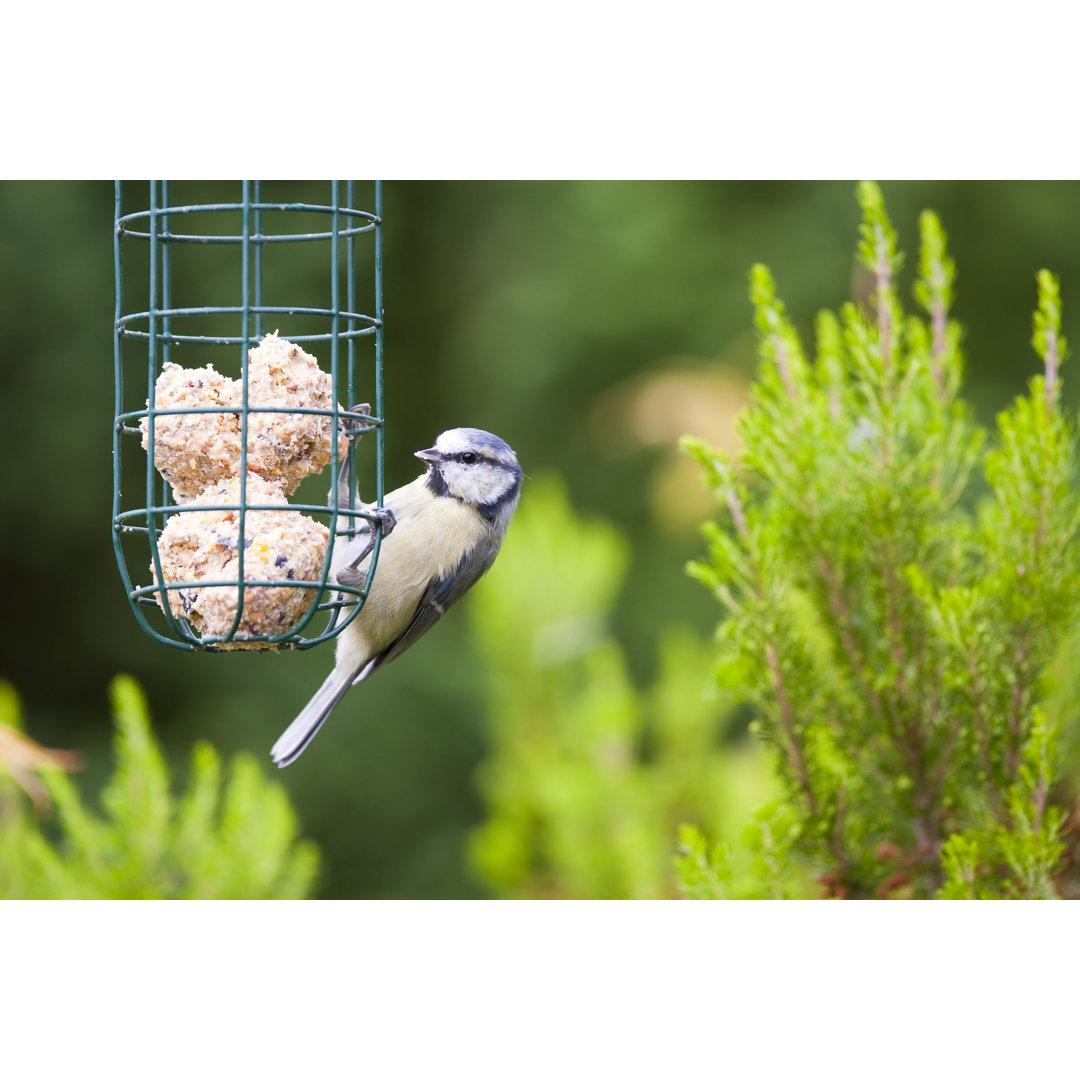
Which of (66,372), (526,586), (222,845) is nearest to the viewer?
(222,845)

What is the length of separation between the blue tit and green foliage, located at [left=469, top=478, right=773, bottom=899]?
0.82 metres

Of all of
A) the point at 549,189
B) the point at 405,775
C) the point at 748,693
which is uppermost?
the point at 549,189

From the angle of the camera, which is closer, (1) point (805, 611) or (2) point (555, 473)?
(1) point (805, 611)

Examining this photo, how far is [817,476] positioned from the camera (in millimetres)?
2121

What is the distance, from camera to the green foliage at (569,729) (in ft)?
10.5

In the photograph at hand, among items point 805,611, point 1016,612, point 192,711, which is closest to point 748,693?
point 805,611

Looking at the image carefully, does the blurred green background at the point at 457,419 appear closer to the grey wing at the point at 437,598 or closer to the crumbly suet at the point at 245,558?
the grey wing at the point at 437,598

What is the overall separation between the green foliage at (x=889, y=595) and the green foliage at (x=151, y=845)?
119 centimetres

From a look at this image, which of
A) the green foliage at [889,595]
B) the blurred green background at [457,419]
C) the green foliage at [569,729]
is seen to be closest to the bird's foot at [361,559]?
the green foliage at [889,595]

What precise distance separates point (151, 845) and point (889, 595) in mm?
1662

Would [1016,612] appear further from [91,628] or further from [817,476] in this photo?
[91,628]

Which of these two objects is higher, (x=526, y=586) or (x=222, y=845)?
(x=526, y=586)

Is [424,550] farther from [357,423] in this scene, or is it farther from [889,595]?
[889,595]

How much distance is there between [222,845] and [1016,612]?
172cm
